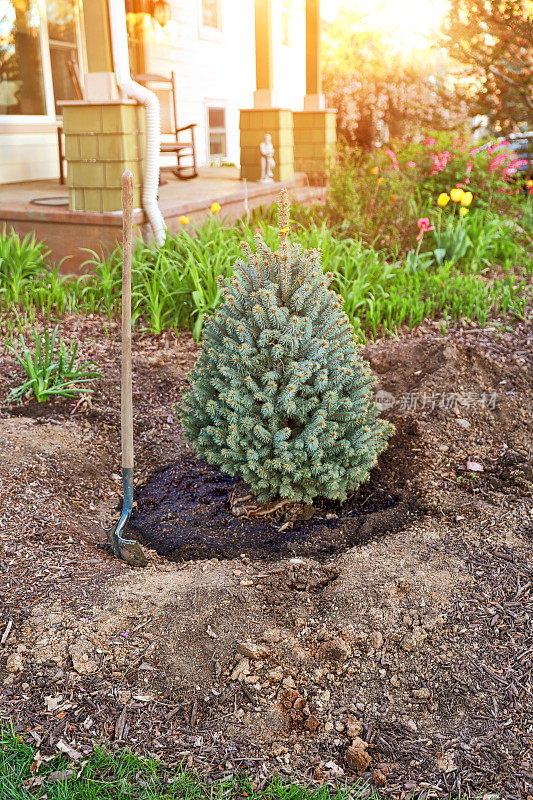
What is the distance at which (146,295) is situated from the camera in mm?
5164

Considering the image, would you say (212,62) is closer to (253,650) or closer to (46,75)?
(46,75)

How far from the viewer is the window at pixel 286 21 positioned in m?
14.3

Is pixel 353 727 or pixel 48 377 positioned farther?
pixel 48 377

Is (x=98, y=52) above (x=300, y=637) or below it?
above

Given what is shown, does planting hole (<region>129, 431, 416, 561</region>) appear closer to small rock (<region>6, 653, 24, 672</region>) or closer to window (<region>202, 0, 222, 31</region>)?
small rock (<region>6, 653, 24, 672</region>)

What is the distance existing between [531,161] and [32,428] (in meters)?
11.5

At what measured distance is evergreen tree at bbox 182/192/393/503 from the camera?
8.54 ft

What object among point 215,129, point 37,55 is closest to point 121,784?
point 37,55

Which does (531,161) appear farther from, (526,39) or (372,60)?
(372,60)

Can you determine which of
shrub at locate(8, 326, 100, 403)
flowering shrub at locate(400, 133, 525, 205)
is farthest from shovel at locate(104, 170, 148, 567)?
flowering shrub at locate(400, 133, 525, 205)

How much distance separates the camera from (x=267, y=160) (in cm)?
862

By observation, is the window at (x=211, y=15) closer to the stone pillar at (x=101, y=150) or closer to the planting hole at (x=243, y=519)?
the stone pillar at (x=101, y=150)

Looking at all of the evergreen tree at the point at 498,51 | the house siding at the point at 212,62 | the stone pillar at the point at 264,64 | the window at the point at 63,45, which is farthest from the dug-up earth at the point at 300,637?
the evergreen tree at the point at 498,51

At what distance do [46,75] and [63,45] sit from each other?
50 cm
